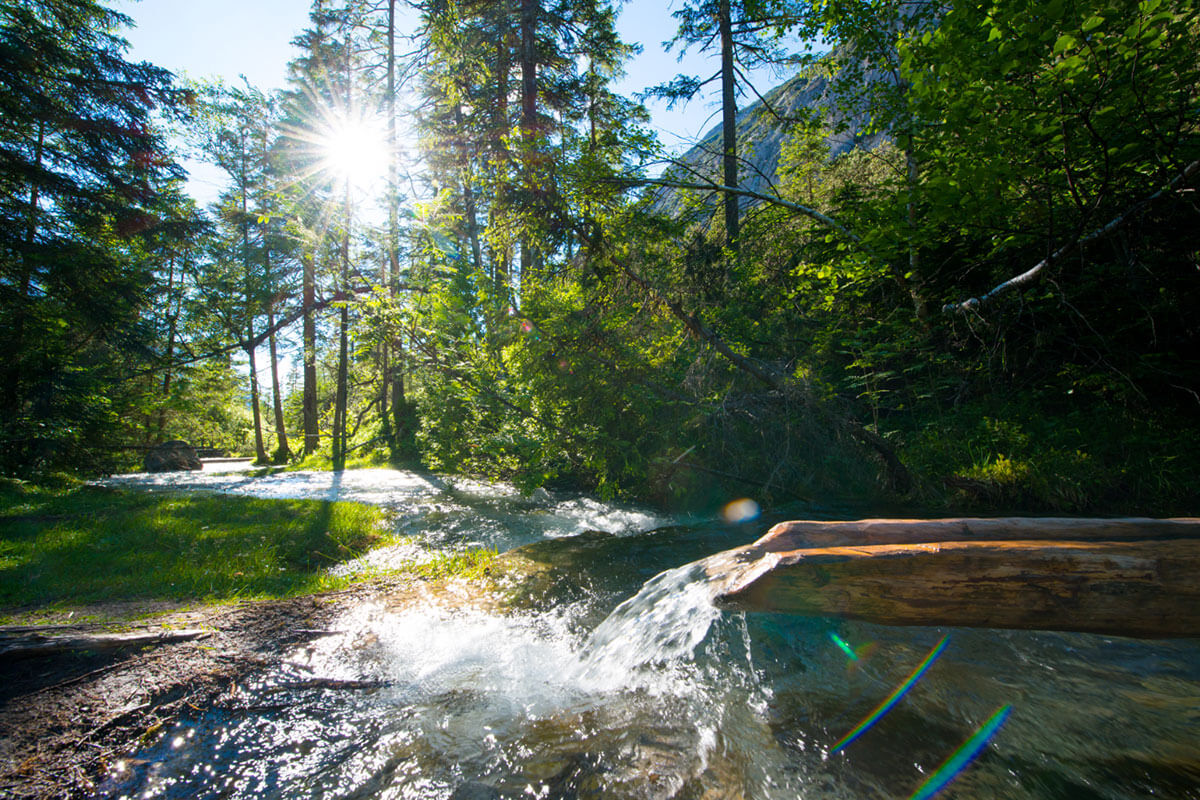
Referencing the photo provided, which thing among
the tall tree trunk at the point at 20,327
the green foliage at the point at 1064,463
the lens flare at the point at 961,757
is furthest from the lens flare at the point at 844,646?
the tall tree trunk at the point at 20,327

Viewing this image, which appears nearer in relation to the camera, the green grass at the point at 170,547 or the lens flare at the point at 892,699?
the lens flare at the point at 892,699

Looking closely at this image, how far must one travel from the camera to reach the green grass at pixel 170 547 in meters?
4.29

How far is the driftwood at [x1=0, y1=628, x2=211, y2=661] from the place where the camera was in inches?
108

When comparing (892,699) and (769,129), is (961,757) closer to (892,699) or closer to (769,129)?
(892,699)

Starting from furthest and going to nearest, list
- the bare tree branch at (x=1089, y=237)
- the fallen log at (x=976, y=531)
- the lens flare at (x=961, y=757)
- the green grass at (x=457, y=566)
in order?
the green grass at (x=457, y=566) < the bare tree branch at (x=1089, y=237) < the fallen log at (x=976, y=531) < the lens flare at (x=961, y=757)

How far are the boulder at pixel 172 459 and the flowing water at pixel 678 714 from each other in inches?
813

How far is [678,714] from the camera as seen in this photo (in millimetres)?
2580

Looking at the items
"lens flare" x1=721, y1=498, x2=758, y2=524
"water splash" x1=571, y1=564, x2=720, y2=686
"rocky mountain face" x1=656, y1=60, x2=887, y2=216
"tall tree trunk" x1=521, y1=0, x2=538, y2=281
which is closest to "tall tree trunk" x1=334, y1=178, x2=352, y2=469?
"tall tree trunk" x1=521, y1=0, x2=538, y2=281

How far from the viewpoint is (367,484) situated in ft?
39.5

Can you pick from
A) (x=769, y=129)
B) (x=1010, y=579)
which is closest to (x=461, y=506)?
(x=1010, y=579)

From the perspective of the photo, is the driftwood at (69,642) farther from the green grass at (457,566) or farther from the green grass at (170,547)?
the green grass at (457,566)

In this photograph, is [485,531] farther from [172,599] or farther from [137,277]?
[137,277]

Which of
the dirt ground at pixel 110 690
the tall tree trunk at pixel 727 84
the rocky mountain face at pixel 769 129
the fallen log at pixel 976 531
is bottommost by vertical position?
the dirt ground at pixel 110 690

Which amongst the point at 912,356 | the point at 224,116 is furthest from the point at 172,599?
the point at 224,116
